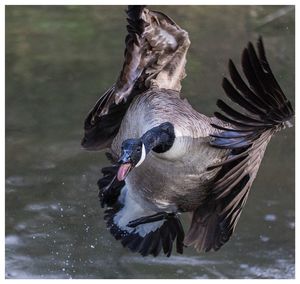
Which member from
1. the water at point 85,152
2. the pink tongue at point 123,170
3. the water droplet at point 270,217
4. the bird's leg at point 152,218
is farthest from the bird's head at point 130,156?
the water droplet at point 270,217

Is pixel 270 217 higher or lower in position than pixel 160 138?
lower

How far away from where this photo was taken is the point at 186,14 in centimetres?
773

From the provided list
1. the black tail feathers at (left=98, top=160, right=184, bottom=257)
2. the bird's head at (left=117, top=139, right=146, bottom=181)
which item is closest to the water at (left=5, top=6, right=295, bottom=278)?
the black tail feathers at (left=98, top=160, right=184, bottom=257)

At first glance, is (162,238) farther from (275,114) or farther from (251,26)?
(251,26)

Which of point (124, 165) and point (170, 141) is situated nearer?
point (124, 165)

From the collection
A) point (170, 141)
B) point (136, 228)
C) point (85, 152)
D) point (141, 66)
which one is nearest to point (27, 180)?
point (85, 152)

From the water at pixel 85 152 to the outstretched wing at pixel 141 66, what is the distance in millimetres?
1045

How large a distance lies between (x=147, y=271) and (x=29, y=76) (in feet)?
7.88

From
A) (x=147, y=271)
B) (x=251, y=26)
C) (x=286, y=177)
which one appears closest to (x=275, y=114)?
(x=147, y=271)

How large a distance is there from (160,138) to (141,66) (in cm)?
45

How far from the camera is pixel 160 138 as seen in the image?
3.67 m

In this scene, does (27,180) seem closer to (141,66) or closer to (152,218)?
(152,218)

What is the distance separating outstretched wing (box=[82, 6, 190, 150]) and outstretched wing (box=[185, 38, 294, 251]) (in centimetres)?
39

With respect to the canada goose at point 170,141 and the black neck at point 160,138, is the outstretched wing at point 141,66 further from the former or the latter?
the black neck at point 160,138
